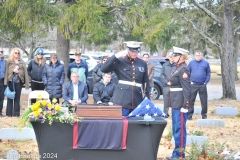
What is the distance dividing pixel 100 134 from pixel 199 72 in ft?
23.9

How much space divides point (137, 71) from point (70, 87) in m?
3.31

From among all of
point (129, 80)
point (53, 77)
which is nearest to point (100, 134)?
point (129, 80)

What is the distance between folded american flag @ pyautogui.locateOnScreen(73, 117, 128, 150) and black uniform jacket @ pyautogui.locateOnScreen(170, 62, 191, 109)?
5.29 ft

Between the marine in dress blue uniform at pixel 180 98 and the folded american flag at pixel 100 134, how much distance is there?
1.50 m

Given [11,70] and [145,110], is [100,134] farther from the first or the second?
[11,70]

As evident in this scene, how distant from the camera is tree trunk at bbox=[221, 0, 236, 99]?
1941cm

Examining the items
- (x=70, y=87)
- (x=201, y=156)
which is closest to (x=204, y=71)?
(x=70, y=87)

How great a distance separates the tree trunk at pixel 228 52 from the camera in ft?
63.7

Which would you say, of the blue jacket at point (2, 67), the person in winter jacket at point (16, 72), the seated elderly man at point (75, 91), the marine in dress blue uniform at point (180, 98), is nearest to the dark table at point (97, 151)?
the marine in dress blue uniform at point (180, 98)

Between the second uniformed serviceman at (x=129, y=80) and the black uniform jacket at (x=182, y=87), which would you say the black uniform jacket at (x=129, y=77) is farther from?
the black uniform jacket at (x=182, y=87)

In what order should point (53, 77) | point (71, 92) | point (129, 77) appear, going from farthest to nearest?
point (53, 77) < point (71, 92) < point (129, 77)

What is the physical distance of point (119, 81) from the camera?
27.3 feet

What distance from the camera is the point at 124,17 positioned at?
1773 centimetres

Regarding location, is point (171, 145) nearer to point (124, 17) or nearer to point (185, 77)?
point (185, 77)
